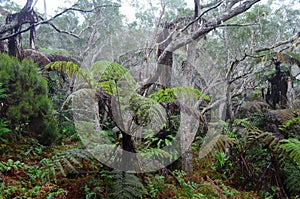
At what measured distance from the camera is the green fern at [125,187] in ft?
7.57

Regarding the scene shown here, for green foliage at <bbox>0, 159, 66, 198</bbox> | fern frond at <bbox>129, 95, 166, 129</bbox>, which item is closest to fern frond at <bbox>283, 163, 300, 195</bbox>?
fern frond at <bbox>129, 95, 166, 129</bbox>

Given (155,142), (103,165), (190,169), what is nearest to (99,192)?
(103,165)

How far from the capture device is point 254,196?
388 cm

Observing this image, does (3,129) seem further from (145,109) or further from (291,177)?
(291,177)

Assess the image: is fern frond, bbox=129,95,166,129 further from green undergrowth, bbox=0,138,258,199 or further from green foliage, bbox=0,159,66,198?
green foliage, bbox=0,159,66,198

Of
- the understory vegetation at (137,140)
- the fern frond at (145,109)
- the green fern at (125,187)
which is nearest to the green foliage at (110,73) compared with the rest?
the understory vegetation at (137,140)

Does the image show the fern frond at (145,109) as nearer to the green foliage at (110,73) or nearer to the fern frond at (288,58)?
the green foliage at (110,73)

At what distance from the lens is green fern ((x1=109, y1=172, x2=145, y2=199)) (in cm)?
231

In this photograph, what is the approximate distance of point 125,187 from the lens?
236 cm

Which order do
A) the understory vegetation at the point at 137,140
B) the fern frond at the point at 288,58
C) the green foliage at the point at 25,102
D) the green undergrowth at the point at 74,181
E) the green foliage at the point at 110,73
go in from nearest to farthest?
the green undergrowth at the point at 74,181 → the understory vegetation at the point at 137,140 → the green foliage at the point at 110,73 → the green foliage at the point at 25,102 → the fern frond at the point at 288,58

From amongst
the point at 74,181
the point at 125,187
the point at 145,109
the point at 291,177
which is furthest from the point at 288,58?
the point at 74,181

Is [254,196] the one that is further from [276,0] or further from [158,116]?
[276,0]

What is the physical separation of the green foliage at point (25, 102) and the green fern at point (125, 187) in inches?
84.1

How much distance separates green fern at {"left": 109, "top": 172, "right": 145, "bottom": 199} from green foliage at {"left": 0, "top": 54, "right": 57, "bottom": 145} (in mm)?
2137
